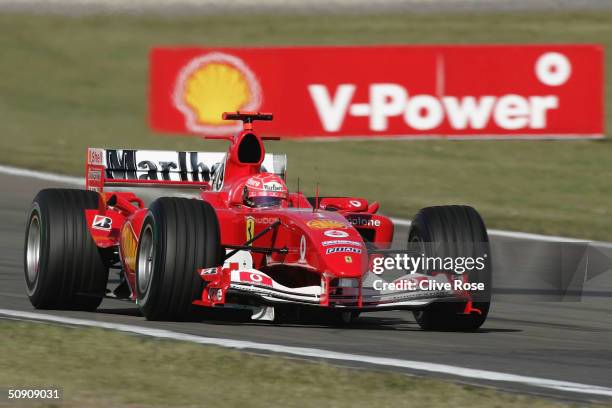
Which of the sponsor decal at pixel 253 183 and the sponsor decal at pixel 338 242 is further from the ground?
the sponsor decal at pixel 253 183

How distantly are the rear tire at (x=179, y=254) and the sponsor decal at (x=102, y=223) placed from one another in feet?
5.05

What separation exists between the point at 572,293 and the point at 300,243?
222 centimetres

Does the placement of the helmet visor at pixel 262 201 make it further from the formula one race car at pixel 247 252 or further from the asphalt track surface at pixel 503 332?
the asphalt track surface at pixel 503 332

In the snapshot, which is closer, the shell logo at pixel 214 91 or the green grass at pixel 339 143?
the green grass at pixel 339 143

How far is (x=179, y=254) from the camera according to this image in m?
10.2

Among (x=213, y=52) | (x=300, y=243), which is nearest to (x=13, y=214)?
(x=213, y=52)

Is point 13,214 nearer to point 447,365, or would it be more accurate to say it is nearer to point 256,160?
point 256,160

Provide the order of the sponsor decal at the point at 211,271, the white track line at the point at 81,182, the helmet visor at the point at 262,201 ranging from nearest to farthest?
the sponsor decal at the point at 211,271
the helmet visor at the point at 262,201
the white track line at the point at 81,182

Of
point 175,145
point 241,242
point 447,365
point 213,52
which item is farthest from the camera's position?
point 175,145

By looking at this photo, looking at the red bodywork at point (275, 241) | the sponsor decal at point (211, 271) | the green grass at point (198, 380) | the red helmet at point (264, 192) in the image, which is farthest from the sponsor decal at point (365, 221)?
the green grass at point (198, 380)

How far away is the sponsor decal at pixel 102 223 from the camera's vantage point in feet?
39.1

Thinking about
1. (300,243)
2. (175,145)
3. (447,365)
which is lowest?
(447,365)

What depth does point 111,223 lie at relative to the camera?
1197 centimetres

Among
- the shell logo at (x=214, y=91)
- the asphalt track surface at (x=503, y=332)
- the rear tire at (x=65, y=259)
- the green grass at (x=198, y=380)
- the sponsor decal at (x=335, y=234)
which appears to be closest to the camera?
the green grass at (x=198, y=380)
